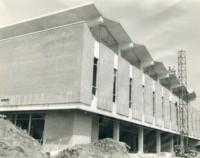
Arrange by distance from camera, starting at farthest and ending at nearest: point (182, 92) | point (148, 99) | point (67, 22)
A: point (182, 92)
point (148, 99)
point (67, 22)

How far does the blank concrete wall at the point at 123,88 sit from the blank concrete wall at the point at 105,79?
6.19ft

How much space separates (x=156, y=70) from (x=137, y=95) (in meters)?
12.6

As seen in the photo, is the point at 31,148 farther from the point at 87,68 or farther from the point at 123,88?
the point at 123,88

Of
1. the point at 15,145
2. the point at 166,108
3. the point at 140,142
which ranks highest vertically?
the point at 166,108

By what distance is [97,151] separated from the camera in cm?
Answer: 2208

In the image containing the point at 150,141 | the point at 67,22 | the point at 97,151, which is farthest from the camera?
the point at 150,141

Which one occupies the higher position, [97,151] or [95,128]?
[95,128]

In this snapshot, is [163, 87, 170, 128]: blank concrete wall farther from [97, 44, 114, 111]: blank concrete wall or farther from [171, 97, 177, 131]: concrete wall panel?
[97, 44, 114, 111]: blank concrete wall

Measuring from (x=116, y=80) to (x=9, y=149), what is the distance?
19229mm

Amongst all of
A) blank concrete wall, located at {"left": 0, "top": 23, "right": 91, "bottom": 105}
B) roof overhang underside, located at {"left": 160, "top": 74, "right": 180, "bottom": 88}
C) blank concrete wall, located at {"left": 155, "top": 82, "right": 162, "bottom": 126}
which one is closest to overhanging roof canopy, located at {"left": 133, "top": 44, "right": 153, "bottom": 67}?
blank concrete wall, located at {"left": 155, "top": 82, "right": 162, "bottom": 126}

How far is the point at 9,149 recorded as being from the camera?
1586 centimetres

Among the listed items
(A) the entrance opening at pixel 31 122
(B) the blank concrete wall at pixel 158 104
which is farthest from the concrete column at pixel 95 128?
(B) the blank concrete wall at pixel 158 104

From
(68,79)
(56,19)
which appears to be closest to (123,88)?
(68,79)

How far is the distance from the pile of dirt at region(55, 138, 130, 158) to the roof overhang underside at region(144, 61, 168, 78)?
85.6 feet
